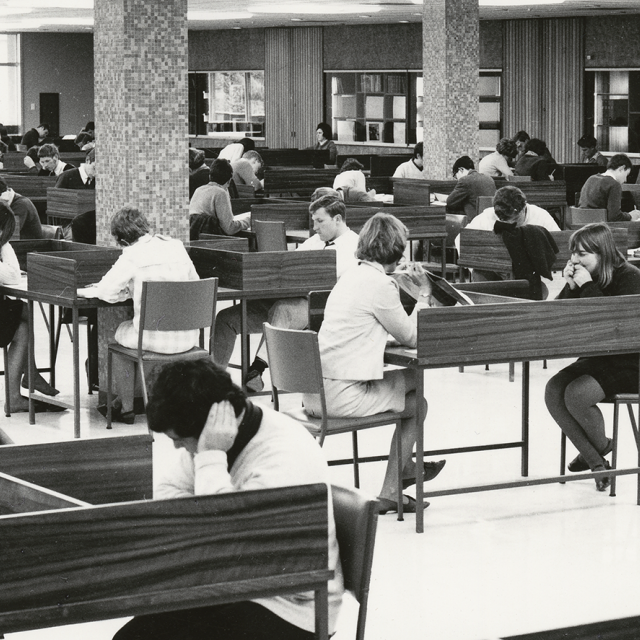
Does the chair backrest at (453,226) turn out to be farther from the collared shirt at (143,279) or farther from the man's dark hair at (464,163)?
the collared shirt at (143,279)

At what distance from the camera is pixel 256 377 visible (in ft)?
22.1

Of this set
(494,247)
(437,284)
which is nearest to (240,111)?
(494,247)

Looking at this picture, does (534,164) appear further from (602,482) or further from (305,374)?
(305,374)

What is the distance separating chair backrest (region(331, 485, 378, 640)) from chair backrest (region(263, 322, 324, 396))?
174cm

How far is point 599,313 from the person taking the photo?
4.78 m

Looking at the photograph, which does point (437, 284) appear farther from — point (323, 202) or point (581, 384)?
point (323, 202)

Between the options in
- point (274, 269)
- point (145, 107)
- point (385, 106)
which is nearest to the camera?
point (274, 269)

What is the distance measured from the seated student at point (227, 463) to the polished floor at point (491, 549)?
1.58ft

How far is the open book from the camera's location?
16.4ft

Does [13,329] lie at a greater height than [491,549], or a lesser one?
greater

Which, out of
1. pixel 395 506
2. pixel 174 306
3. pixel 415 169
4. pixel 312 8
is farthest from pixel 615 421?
pixel 312 8

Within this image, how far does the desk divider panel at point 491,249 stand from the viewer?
744 centimetres

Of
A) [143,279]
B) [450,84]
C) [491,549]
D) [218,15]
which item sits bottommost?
[491,549]

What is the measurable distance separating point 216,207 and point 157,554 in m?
6.27
